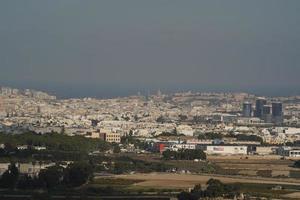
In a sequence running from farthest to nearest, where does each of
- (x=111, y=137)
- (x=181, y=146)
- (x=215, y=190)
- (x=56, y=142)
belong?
(x=111, y=137)
(x=181, y=146)
(x=56, y=142)
(x=215, y=190)

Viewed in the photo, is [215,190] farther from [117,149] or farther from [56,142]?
[117,149]

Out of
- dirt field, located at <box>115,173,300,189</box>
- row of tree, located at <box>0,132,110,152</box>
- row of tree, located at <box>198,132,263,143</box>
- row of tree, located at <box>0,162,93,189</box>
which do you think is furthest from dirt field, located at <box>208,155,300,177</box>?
row of tree, located at <box>0,162,93,189</box>

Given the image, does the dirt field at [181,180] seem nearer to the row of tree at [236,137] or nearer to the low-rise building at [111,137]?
the low-rise building at [111,137]

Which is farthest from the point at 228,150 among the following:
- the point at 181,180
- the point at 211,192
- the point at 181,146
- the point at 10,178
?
the point at 211,192

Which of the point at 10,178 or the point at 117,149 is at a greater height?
the point at 117,149

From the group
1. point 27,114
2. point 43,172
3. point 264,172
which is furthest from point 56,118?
point 43,172

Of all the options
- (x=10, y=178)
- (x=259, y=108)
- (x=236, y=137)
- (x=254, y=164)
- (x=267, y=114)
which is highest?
(x=259, y=108)

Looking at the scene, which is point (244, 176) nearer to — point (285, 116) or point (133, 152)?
point (133, 152)

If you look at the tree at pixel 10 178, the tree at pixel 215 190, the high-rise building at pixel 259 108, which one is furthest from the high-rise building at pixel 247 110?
the tree at pixel 215 190
